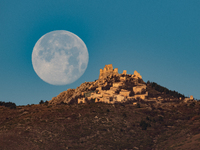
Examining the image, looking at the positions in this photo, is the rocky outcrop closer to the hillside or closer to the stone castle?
the stone castle

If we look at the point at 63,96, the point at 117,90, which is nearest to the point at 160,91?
the point at 117,90

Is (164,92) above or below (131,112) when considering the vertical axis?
above

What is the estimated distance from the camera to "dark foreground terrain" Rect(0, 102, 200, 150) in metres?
72.4

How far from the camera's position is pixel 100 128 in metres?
86.2

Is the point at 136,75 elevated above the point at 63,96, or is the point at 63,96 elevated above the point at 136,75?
the point at 136,75

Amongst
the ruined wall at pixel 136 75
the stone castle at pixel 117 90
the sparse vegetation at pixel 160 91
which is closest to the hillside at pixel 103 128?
the stone castle at pixel 117 90

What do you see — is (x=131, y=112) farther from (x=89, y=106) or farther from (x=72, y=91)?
(x=72, y=91)

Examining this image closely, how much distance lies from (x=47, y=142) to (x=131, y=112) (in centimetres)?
4510

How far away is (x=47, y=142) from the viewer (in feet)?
242

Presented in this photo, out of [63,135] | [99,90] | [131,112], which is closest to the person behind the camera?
[63,135]

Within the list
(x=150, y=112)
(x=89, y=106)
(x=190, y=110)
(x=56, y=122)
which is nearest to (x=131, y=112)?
(x=150, y=112)

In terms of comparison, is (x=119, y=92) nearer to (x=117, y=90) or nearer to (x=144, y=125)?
(x=117, y=90)

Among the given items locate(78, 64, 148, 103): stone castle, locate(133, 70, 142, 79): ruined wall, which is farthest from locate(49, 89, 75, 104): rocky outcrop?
locate(133, 70, 142, 79): ruined wall

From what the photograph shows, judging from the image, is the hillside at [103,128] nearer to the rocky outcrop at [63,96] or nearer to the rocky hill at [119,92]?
the rocky hill at [119,92]
